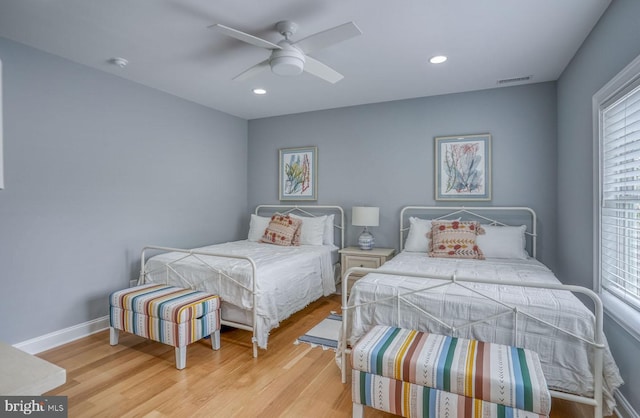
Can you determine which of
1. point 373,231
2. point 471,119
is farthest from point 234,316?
point 471,119

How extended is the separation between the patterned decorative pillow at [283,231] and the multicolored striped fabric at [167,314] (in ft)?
4.89

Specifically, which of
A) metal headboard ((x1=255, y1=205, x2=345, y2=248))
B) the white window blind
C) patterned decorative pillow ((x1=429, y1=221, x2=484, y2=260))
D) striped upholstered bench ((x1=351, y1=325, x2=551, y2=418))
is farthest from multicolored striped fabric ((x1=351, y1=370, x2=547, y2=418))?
metal headboard ((x1=255, y1=205, x2=345, y2=248))

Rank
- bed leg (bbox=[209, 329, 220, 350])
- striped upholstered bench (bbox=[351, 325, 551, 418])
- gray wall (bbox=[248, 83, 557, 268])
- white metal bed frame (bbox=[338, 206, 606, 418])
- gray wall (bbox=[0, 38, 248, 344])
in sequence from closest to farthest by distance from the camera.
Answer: striped upholstered bench (bbox=[351, 325, 551, 418]), white metal bed frame (bbox=[338, 206, 606, 418]), gray wall (bbox=[0, 38, 248, 344]), bed leg (bbox=[209, 329, 220, 350]), gray wall (bbox=[248, 83, 557, 268])

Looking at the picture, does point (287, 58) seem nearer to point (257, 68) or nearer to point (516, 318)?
point (257, 68)

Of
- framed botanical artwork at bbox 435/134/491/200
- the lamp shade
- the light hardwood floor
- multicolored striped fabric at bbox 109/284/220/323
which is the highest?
framed botanical artwork at bbox 435/134/491/200

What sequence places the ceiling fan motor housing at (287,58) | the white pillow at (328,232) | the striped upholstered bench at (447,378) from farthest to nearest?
the white pillow at (328,232)
the ceiling fan motor housing at (287,58)
the striped upholstered bench at (447,378)

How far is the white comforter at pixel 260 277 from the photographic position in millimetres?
2814

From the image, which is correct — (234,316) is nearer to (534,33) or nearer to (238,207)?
(238,207)

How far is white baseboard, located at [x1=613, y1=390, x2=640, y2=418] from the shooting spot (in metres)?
1.86

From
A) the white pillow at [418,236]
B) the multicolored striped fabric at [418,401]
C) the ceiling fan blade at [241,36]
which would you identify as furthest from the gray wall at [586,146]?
the ceiling fan blade at [241,36]

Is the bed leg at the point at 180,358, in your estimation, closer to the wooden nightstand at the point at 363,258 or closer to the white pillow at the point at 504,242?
the wooden nightstand at the point at 363,258

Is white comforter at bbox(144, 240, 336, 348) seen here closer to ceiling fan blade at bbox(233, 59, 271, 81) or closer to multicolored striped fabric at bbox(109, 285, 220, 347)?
multicolored striped fabric at bbox(109, 285, 220, 347)

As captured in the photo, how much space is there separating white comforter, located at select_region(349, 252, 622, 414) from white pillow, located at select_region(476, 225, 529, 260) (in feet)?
2.36

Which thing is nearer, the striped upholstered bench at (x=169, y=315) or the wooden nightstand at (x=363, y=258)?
the striped upholstered bench at (x=169, y=315)
